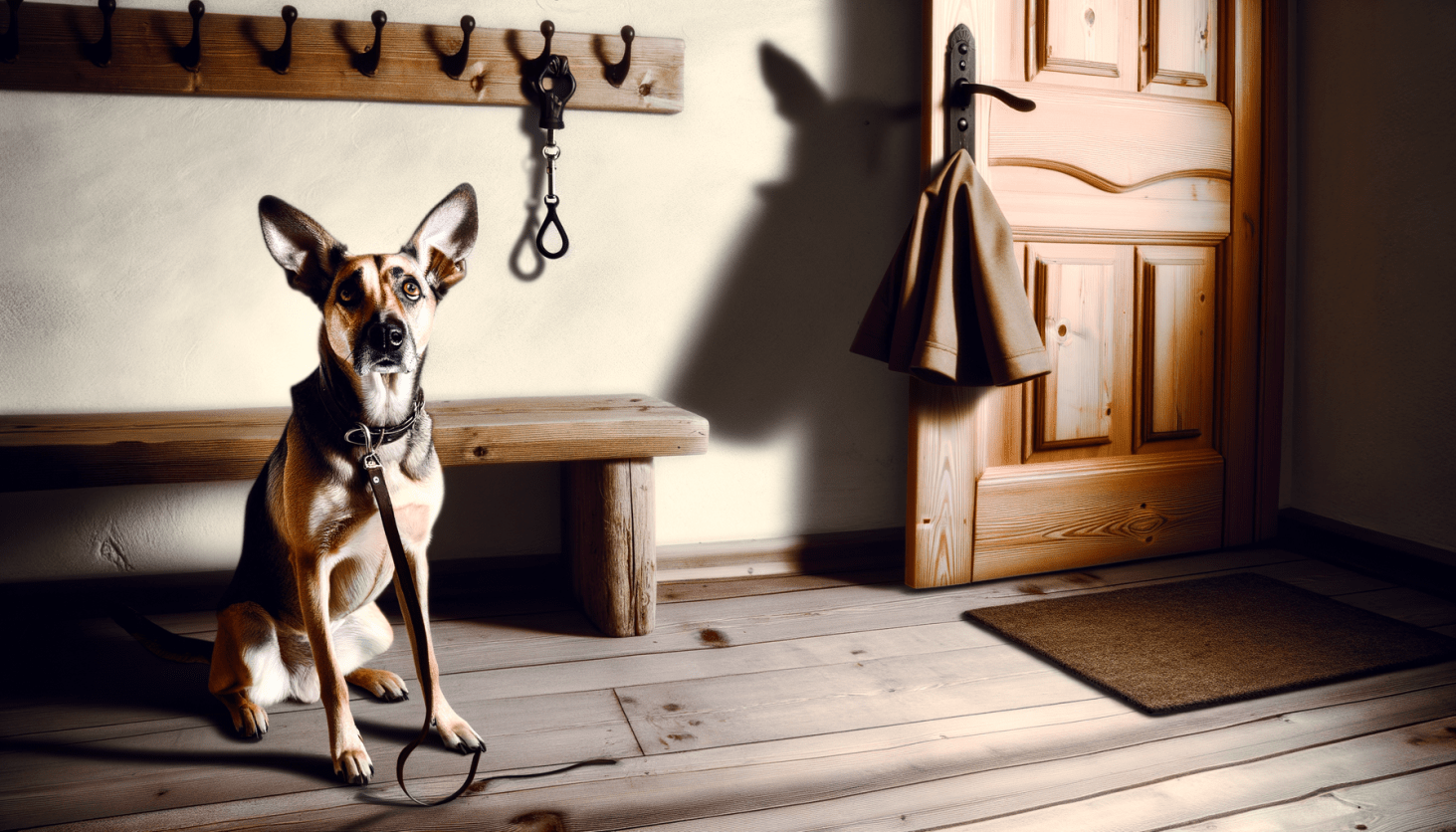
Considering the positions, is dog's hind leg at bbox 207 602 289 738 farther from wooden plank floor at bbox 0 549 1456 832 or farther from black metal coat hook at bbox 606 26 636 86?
black metal coat hook at bbox 606 26 636 86

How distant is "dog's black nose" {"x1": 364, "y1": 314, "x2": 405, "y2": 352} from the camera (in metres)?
1.24

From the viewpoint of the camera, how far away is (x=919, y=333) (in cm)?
204

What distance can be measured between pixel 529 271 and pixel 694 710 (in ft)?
3.72

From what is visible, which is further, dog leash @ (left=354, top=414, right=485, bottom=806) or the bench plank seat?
the bench plank seat

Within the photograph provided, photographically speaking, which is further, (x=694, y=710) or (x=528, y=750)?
(x=694, y=710)

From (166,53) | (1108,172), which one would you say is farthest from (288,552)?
(1108,172)

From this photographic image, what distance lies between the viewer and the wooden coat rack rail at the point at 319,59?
1855 mm

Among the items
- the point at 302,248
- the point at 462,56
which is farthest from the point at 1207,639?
the point at 462,56

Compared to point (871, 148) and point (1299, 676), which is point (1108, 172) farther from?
point (1299, 676)

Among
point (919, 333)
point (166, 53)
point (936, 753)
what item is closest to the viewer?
point (936, 753)

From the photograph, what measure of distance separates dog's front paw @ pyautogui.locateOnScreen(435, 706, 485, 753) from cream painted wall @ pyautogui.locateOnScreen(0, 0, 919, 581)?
80 centimetres

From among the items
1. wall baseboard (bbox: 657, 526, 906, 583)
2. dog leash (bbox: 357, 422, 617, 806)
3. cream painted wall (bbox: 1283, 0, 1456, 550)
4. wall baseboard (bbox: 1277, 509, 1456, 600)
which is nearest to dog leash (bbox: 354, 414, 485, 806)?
dog leash (bbox: 357, 422, 617, 806)

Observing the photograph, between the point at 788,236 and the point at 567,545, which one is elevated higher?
the point at 788,236

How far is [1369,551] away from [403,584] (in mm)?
2454
